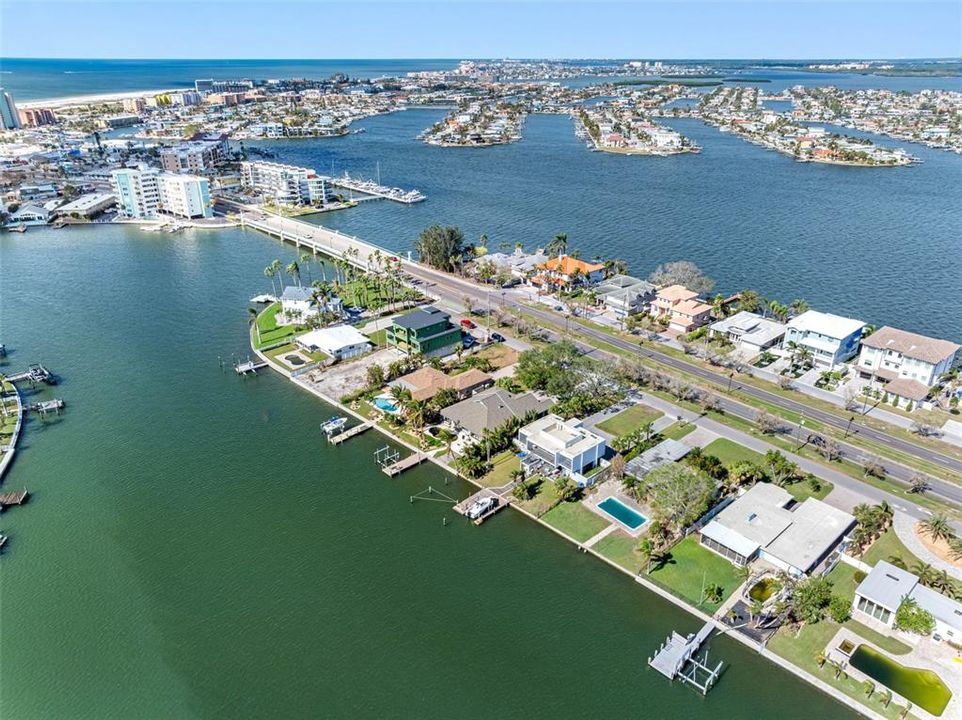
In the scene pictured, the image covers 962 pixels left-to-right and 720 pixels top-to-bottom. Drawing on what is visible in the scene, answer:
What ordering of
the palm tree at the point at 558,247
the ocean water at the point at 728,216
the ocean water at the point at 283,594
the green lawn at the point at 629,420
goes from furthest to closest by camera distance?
the palm tree at the point at 558,247 → the ocean water at the point at 728,216 → the green lawn at the point at 629,420 → the ocean water at the point at 283,594

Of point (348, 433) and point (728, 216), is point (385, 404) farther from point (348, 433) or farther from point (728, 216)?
point (728, 216)


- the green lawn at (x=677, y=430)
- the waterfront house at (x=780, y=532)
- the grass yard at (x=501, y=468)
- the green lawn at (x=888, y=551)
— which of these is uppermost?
the waterfront house at (x=780, y=532)

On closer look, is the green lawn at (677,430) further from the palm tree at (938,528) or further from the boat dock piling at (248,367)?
the boat dock piling at (248,367)

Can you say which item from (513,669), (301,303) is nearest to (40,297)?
(301,303)

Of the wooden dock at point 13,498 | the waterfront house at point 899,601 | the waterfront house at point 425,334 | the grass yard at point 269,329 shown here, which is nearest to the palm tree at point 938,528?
the waterfront house at point 899,601

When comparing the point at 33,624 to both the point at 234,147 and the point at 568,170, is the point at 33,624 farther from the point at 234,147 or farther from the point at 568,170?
the point at 234,147

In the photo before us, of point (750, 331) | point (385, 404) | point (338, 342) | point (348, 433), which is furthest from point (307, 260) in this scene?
point (750, 331)

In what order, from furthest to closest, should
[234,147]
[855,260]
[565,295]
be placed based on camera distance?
[234,147] → [855,260] → [565,295]
